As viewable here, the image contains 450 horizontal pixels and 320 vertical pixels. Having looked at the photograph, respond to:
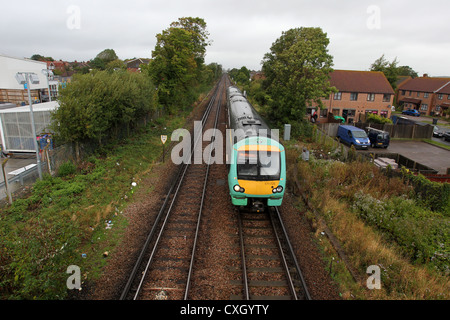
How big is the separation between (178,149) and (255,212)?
9423 millimetres

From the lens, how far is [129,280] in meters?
6.99

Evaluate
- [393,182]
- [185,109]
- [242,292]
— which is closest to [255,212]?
[242,292]

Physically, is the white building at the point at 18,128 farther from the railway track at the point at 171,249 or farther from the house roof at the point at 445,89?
the house roof at the point at 445,89

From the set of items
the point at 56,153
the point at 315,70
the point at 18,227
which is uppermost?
the point at 315,70

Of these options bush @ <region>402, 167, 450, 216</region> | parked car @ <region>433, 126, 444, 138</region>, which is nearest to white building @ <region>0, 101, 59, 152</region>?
bush @ <region>402, 167, 450, 216</region>

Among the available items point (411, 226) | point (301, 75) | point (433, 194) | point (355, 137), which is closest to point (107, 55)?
point (301, 75)

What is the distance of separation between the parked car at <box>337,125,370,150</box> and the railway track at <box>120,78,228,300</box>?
594 inches

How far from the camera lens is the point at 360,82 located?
35.6m

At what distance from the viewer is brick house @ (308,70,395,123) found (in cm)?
3422

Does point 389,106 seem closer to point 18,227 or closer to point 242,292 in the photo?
point 242,292

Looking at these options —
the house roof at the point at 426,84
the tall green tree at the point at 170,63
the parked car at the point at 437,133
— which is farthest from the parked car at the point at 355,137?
the house roof at the point at 426,84

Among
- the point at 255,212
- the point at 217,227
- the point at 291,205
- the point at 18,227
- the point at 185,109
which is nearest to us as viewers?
the point at 18,227

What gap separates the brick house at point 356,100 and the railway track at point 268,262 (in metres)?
26.6

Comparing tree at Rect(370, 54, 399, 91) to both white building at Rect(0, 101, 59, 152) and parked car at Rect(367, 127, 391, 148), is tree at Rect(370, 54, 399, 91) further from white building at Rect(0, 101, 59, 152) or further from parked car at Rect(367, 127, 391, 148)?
white building at Rect(0, 101, 59, 152)
